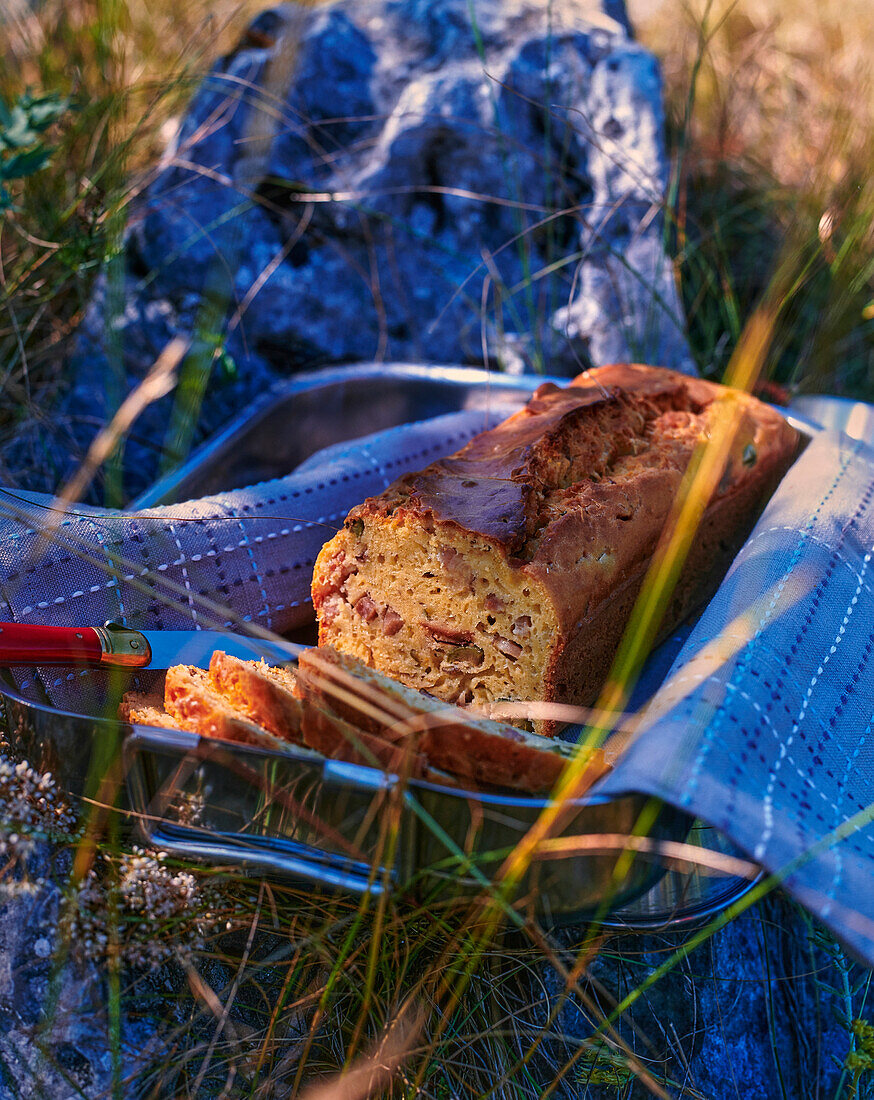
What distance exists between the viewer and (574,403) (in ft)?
7.11

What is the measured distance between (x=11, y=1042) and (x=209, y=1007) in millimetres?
336

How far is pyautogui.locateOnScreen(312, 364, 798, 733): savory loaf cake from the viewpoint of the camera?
1686mm

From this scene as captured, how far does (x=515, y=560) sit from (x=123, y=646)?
782 mm

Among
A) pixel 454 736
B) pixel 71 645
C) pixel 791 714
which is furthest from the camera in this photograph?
pixel 71 645

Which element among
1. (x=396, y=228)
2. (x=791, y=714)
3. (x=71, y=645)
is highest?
(x=396, y=228)

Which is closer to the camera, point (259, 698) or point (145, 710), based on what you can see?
point (259, 698)

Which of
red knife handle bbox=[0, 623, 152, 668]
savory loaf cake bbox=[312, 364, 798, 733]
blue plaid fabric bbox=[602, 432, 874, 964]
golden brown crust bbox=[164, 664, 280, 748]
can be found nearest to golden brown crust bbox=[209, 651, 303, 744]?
golden brown crust bbox=[164, 664, 280, 748]

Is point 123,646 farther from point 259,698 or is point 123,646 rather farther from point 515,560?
point 515,560

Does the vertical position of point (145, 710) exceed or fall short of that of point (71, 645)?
it falls short

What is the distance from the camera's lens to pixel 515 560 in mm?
1649

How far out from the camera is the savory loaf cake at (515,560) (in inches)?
66.4

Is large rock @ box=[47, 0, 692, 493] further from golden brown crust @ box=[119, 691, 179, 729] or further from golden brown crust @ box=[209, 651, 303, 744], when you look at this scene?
golden brown crust @ box=[209, 651, 303, 744]

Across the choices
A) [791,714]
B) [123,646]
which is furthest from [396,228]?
[791,714]

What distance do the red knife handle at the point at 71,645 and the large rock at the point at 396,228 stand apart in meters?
1.62
